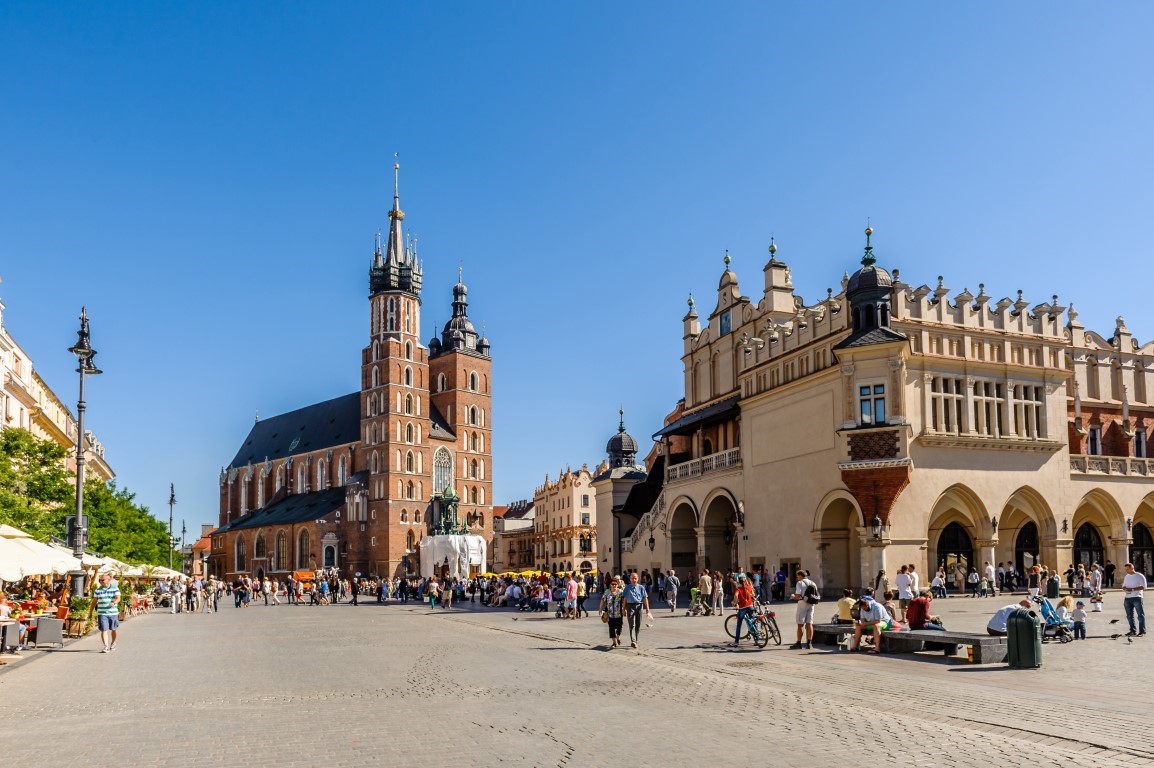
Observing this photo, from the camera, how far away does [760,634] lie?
824 inches

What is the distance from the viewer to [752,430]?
1689 inches

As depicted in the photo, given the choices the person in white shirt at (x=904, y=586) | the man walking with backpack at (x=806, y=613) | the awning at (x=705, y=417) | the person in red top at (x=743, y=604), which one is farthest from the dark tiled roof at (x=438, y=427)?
the man walking with backpack at (x=806, y=613)

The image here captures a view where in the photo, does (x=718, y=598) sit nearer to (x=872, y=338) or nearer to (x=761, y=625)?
(x=872, y=338)

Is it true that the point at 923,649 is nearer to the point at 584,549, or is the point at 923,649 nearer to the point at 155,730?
the point at 155,730

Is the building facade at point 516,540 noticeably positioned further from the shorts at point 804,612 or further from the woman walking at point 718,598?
the shorts at point 804,612

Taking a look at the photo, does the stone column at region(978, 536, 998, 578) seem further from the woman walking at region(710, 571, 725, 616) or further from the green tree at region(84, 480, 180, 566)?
the green tree at region(84, 480, 180, 566)

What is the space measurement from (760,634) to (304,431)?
112m

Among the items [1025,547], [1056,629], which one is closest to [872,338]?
[1025,547]

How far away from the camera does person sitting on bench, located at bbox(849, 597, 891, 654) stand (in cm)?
1936

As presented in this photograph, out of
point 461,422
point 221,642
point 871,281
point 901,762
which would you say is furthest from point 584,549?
point 901,762

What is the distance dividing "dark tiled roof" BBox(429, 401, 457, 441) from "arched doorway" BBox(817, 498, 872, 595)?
75.4 meters

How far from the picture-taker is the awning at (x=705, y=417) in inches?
1778

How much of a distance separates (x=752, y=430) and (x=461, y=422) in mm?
73205

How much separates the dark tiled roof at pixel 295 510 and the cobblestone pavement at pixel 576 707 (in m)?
89.1
